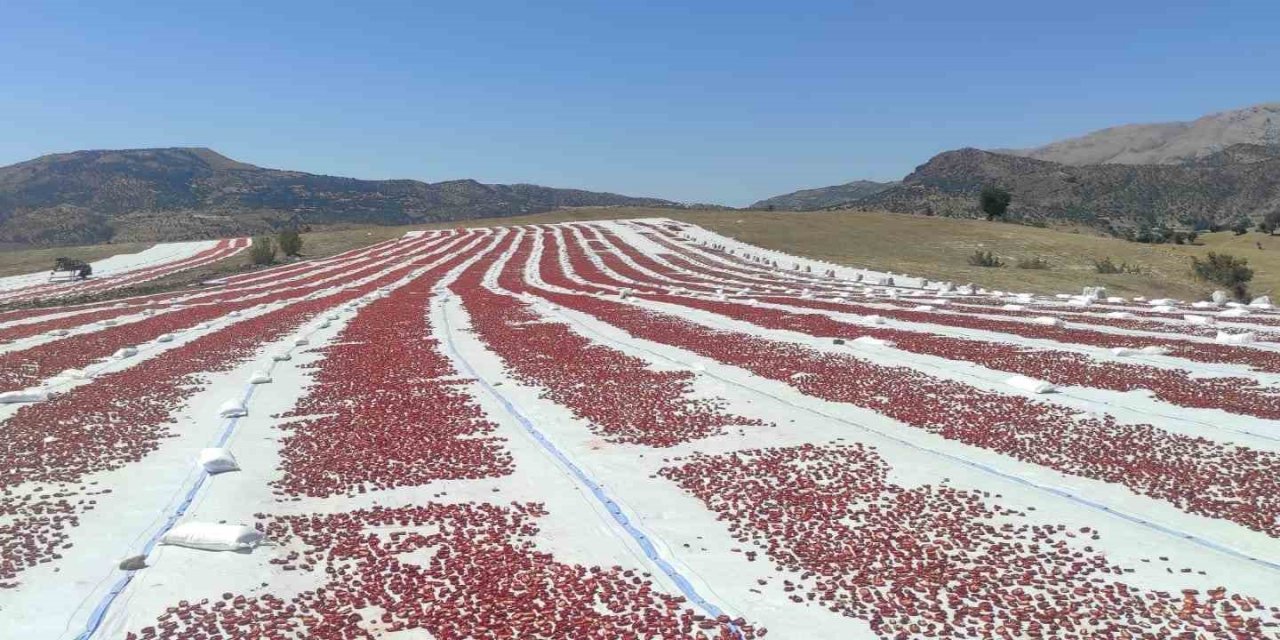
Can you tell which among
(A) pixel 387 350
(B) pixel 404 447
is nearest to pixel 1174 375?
(B) pixel 404 447

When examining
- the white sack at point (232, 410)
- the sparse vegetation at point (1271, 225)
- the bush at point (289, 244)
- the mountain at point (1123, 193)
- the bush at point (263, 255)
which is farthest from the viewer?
the mountain at point (1123, 193)

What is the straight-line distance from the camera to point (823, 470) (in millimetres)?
10016

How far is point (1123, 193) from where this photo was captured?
11488cm

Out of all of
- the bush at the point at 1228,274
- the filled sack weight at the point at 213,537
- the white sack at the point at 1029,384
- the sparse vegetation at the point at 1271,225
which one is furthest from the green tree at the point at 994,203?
the filled sack weight at the point at 213,537

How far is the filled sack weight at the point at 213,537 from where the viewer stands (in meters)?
7.41

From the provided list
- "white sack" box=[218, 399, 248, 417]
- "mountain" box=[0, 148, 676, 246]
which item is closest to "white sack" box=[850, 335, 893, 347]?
"white sack" box=[218, 399, 248, 417]

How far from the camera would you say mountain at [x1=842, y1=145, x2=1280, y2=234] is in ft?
349

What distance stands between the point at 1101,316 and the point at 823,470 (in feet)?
60.6

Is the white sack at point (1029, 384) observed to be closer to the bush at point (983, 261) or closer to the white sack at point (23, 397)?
the white sack at point (23, 397)

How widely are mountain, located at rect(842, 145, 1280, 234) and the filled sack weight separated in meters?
102

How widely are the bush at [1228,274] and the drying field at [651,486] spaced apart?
21.2m

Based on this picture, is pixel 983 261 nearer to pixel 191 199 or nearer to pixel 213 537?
pixel 213 537

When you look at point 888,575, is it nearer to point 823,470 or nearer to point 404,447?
point 823,470

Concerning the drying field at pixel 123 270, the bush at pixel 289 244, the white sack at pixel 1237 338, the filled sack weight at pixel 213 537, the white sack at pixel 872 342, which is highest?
the bush at pixel 289 244
